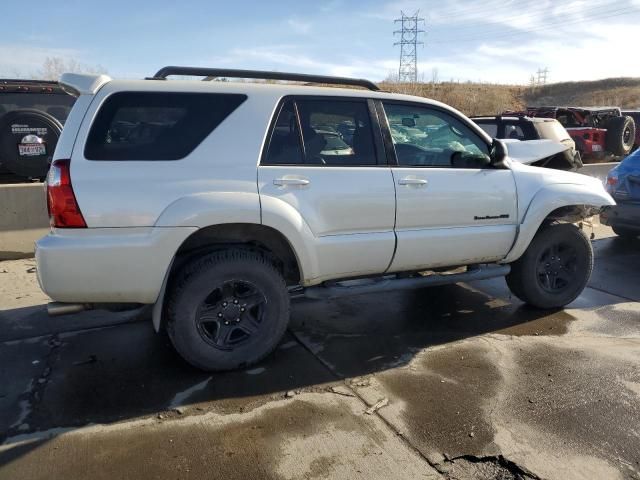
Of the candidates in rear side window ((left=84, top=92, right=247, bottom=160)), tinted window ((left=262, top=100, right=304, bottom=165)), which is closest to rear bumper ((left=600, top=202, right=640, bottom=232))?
tinted window ((left=262, top=100, right=304, bottom=165))

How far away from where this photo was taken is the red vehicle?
12.8m

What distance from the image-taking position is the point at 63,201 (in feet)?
10.6

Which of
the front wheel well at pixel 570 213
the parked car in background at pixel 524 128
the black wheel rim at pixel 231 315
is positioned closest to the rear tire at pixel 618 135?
the parked car in background at pixel 524 128

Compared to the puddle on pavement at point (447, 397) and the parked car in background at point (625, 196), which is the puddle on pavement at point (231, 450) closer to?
the puddle on pavement at point (447, 397)

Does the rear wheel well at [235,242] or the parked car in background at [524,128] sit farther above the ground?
the parked car in background at [524,128]

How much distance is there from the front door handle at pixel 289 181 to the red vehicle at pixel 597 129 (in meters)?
10.4

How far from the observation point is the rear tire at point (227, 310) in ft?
11.8

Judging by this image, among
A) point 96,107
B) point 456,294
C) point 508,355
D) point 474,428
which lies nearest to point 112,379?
point 96,107

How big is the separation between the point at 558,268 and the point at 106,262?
13.2 ft

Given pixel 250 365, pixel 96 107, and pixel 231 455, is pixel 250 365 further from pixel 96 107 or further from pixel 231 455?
pixel 96 107

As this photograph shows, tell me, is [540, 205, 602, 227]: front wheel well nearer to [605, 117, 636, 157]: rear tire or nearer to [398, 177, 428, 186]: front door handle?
[398, 177, 428, 186]: front door handle

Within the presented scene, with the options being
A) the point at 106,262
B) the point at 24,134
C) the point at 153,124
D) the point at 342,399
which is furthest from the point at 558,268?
the point at 24,134

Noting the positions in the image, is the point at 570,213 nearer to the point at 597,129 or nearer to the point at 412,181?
the point at 412,181

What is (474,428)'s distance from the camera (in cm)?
312
